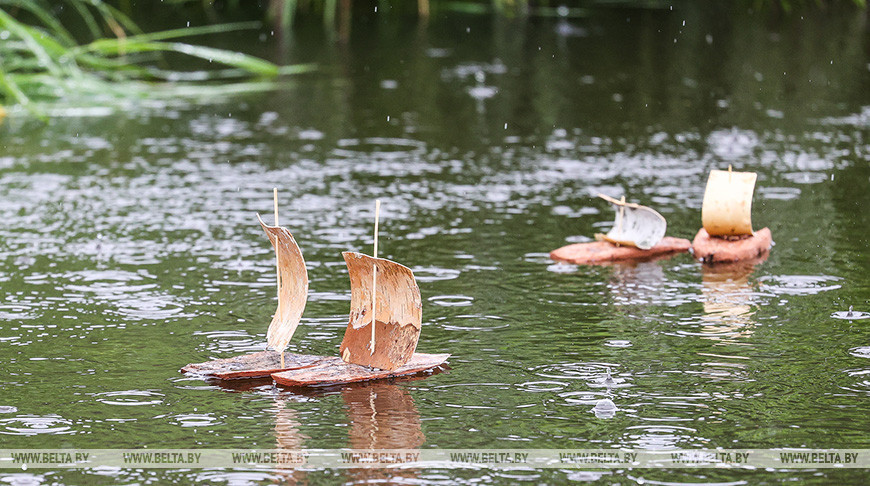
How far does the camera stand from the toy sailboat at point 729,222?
14.6m

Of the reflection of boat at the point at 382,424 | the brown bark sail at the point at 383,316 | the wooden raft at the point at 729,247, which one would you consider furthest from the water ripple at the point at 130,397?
the wooden raft at the point at 729,247

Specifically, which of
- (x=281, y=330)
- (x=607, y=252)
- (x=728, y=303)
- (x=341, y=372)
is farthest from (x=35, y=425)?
(x=607, y=252)

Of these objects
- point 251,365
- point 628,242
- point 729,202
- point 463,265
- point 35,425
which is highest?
point 729,202

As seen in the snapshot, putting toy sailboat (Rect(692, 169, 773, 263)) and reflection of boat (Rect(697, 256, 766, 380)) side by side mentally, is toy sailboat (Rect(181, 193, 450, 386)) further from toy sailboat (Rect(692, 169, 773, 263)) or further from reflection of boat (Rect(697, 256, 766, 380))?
toy sailboat (Rect(692, 169, 773, 263))

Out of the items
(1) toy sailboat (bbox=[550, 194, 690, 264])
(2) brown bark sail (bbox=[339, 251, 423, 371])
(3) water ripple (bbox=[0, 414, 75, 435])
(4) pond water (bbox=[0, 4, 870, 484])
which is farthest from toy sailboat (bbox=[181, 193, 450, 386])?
(1) toy sailboat (bbox=[550, 194, 690, 264])

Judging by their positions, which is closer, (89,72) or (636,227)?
(636,227)

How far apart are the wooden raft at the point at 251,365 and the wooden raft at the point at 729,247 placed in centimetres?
531

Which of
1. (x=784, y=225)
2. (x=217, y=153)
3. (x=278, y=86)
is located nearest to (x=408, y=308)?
(x=784, y=225)

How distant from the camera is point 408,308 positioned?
10.6 meters

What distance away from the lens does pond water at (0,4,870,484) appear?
377 inches

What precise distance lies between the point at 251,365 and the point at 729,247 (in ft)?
20.0

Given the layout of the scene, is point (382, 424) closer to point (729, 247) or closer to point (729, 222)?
point (729, 247)

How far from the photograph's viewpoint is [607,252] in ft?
48.9

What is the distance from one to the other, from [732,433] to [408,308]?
267cm
